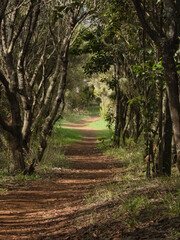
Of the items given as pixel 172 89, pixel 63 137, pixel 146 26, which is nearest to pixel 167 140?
pixel 172 89

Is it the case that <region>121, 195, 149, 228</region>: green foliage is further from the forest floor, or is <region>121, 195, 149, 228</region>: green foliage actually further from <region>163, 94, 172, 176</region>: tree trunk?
<region>163, 94, 172, 176</region>: tree trunk

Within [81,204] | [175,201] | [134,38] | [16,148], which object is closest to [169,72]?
[175,201]

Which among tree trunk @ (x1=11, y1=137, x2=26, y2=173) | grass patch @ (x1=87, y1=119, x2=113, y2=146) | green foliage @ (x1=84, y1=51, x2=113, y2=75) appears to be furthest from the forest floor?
grass patch @ (x1=87, y1=119, x2=113, y2=146)

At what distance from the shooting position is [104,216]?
17.8ft

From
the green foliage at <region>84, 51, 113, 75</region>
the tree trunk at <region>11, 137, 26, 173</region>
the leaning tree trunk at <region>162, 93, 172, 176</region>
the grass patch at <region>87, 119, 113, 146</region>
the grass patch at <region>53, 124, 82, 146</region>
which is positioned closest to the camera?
the leaning tree trunk at <region>162, 93, 172, 176</region>

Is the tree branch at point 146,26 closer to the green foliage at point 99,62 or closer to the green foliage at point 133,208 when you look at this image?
the green foliage at point 133,208

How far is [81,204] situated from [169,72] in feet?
10.9

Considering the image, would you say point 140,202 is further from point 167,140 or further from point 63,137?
point 63,137

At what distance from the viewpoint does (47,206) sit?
7.07 metres

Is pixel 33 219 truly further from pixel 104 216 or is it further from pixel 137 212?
pixel 137 212

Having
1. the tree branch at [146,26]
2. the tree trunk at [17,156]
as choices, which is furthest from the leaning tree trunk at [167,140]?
the tree trunk at [17,156]

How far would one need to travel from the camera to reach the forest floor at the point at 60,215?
456 centimetres

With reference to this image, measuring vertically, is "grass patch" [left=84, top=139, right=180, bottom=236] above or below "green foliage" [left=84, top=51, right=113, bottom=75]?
below

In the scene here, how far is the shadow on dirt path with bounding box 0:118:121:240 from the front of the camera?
5.34m
